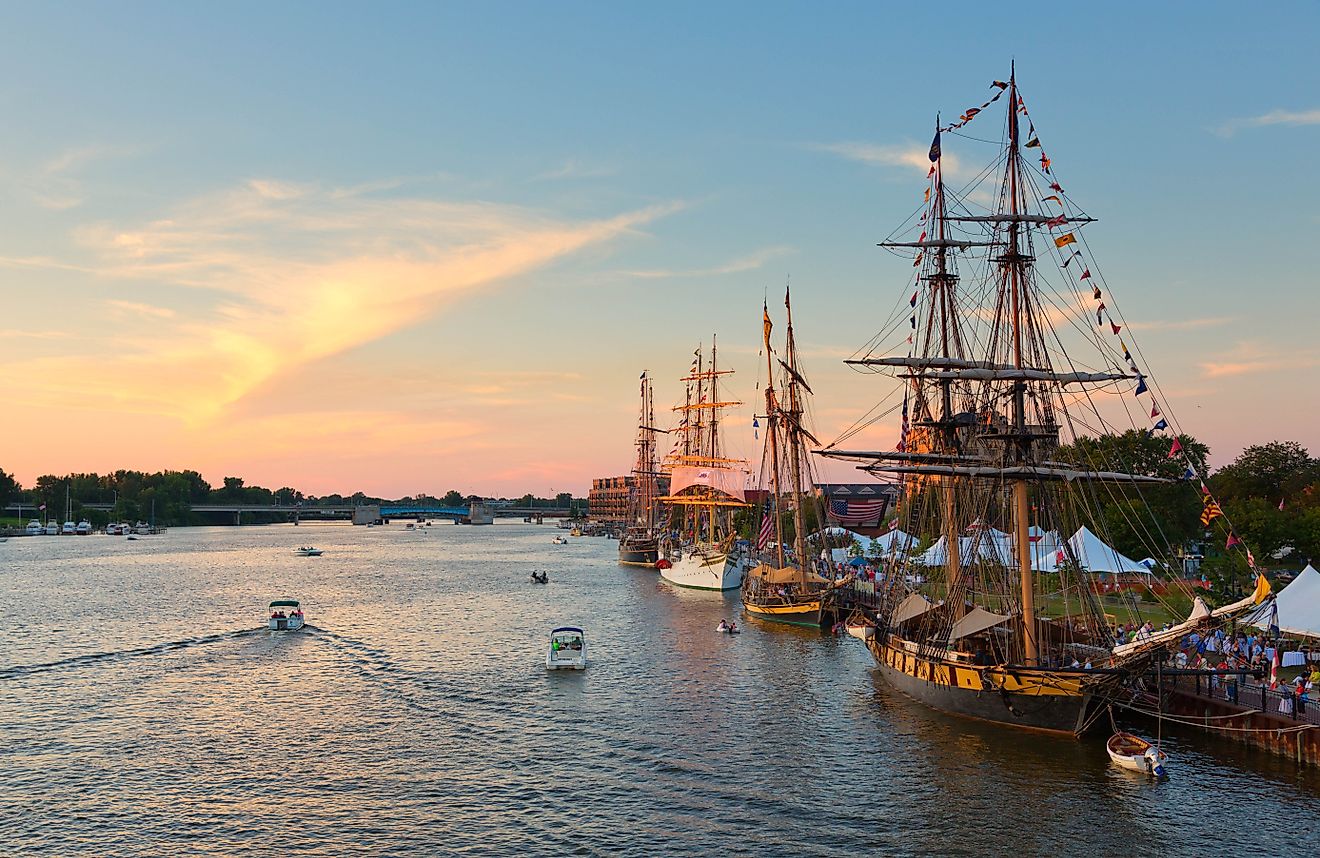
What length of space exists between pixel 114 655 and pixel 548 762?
39.8 m

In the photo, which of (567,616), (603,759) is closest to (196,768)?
(603,759)

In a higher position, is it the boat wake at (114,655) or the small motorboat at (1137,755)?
the small motorboat at (1137,755)

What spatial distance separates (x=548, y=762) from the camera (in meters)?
39.2

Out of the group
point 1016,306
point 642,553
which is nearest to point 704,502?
point 642,553

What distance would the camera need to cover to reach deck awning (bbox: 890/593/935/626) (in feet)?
174

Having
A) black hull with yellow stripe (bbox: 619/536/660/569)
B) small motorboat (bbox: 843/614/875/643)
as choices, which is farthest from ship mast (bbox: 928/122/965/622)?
black hull with yellow stripe (bbox: 619/536/660/569)

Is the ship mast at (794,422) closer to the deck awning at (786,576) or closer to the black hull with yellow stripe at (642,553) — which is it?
the deck awning at (786,576)

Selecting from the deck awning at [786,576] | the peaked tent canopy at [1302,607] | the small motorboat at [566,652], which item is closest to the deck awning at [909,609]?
the peaked tent canopy at [1302,607]

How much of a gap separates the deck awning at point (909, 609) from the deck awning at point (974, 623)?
5678 mm

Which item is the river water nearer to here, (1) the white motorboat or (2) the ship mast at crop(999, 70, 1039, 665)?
(2) the ship mast at crop(999, 70, 1039, 665)

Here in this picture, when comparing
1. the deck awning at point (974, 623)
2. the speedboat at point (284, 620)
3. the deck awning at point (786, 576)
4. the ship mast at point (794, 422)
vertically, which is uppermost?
the ship mast at point (794, 422)

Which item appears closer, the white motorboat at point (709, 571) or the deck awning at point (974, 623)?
the deck awning at point (974, 623)

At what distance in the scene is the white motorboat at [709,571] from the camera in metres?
112

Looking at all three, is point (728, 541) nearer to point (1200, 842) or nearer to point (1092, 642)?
point (1092, 642)
